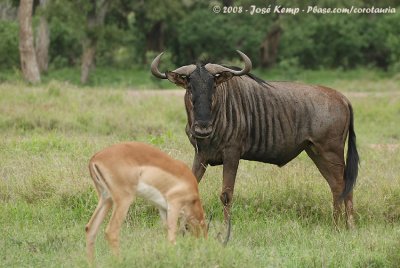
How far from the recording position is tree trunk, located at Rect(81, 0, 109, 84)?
2295 cm

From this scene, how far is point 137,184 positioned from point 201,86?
62.5 inches

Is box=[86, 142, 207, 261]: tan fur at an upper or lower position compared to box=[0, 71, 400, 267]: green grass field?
upper

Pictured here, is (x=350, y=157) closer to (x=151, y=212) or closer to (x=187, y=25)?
(x=151, y=212)

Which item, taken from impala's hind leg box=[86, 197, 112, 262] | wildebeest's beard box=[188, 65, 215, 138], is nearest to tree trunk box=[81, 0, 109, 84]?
wildebeest's beard box=[188, 65, 215, 138]

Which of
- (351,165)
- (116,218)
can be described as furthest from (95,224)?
(351,165)

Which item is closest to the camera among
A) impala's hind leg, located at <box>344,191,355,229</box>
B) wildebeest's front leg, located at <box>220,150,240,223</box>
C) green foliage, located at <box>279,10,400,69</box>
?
wildebeest's front leg, located at <box>220,150,240,223</box>

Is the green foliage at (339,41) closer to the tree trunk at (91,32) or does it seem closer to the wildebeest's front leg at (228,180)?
the tree trunk at (91,32)

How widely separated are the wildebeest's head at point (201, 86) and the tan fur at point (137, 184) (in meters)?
1.05

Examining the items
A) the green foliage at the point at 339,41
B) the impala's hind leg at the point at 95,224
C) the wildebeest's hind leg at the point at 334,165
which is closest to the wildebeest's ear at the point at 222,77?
the wildebeest's hind leg at the point at 334,165

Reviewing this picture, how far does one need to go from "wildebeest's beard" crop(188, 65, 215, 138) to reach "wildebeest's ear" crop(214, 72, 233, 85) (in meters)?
0.08

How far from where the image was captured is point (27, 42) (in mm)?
20391

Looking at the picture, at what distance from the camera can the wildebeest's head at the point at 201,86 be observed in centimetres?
662

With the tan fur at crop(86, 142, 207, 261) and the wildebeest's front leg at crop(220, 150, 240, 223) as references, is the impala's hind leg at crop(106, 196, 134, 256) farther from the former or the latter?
the wildebeest's front leg at crop(220, 150, 240, 223)

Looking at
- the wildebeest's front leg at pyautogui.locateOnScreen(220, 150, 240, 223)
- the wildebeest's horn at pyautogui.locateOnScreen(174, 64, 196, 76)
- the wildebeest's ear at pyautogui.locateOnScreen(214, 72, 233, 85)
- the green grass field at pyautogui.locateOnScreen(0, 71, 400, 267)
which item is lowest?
the green grass field at pyautogui.locateOnScreen(0, 71, 400, 267)
